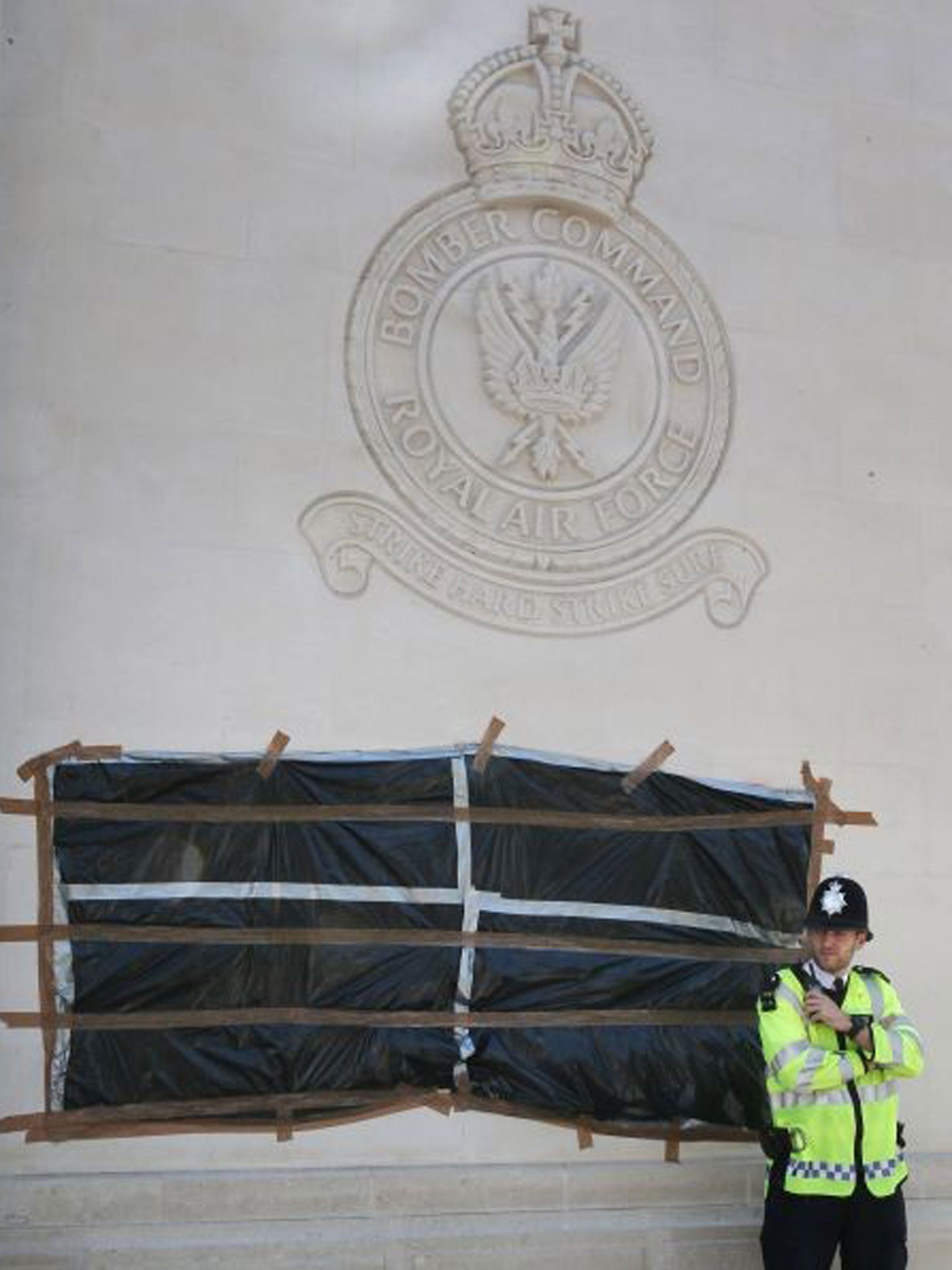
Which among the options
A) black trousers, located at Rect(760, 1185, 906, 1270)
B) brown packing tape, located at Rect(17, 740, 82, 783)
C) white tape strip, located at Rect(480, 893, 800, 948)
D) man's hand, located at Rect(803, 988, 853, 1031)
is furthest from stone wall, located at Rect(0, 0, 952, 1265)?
man's hand, located at Rect(803, 988, 853, 1031)

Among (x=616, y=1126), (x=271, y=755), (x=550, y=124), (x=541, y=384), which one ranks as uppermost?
(x=550, y=124)

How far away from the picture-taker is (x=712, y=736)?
693 cm

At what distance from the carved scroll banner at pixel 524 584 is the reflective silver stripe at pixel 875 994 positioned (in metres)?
1.70

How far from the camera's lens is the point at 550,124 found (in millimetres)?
7066

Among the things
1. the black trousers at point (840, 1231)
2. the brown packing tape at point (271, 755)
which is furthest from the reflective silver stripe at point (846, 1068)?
the brown packing tape at point (271, 755)

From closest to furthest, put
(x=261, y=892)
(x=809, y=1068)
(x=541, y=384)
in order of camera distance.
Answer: (x=809, y=1068) → (x=261, y=892) → (x=541, y=384)

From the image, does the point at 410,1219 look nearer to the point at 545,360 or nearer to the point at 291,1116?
the point at 291,1116

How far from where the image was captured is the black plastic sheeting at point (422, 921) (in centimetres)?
605

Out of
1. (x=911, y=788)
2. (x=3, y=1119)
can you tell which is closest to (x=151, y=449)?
(x=3, y=1119)

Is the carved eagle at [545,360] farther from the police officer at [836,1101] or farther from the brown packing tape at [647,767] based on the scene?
the police officer at [836,1101]

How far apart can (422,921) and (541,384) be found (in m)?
2.18

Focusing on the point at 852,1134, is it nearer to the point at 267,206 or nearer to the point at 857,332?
the point at 857,332

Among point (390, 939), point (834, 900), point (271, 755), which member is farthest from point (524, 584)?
point (834, 900)

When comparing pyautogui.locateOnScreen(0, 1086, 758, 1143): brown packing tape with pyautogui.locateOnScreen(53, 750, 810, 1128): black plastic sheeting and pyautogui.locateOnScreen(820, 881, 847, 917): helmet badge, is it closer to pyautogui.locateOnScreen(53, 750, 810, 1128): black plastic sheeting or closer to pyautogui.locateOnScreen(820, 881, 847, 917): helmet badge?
pyautogui.locateOnScreen(53, 750, 810, 1128): black plastic sheeting
